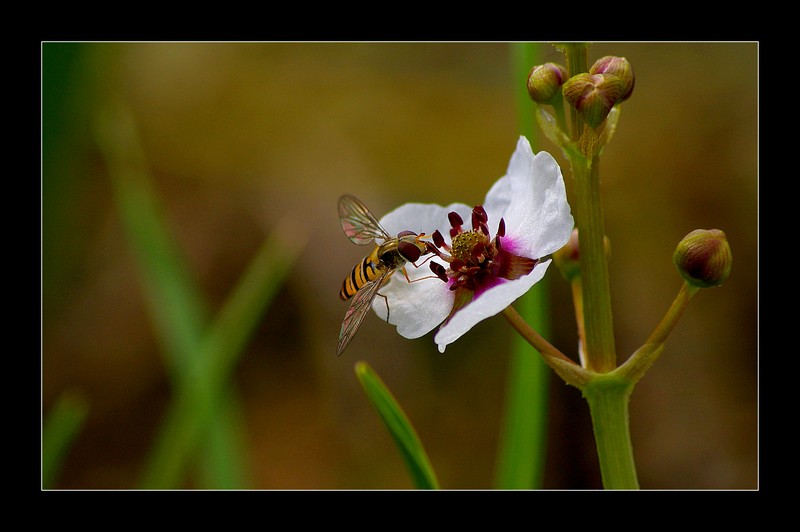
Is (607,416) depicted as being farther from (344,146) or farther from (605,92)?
(344,146)

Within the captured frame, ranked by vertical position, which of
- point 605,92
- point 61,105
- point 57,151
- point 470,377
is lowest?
point 470,377

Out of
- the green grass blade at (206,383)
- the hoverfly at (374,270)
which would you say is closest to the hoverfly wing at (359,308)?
the hoverfly at (374,270)

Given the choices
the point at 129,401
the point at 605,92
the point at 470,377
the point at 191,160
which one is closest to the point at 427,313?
the point at 605,92

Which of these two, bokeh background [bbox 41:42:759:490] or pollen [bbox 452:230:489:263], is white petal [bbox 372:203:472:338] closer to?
pollen [bbox 452:230:489:263]

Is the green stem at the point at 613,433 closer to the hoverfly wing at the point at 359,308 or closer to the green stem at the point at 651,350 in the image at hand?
the green stem at the point at 651,350

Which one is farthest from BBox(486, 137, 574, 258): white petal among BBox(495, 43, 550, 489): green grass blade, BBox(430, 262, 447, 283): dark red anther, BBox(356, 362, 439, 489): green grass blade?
BBox(495, 43, 550, 489): green grass blade

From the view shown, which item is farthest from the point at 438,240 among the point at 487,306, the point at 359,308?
the point at 487,306

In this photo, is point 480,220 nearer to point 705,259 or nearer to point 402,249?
point 402,249
